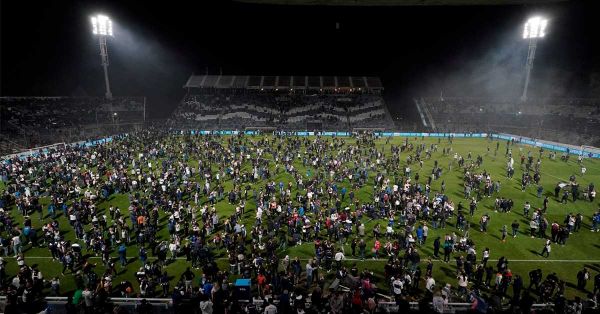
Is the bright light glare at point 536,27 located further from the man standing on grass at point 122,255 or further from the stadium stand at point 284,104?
the man standing on grass at point 122,255

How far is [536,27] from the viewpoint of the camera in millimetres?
60875

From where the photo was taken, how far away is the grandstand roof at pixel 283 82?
7588 cm

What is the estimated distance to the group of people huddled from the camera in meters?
13.2

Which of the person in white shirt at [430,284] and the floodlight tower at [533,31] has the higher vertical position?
the floodlight tower at [533,31]

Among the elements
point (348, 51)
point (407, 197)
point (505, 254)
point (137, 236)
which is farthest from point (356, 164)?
point (348, 51)

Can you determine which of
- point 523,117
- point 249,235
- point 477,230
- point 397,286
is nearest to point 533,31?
point 523,117

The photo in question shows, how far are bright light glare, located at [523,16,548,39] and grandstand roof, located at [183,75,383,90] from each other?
2768 cm

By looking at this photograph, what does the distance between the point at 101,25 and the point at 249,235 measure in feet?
186

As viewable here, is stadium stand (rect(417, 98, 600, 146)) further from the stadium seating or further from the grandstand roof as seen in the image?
the grandstand roof

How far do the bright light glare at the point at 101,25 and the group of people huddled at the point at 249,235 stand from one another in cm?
3168

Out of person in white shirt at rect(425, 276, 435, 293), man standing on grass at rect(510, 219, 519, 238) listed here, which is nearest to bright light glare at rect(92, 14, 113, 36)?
person in white shirt at rect(425, 276, 435, 293)

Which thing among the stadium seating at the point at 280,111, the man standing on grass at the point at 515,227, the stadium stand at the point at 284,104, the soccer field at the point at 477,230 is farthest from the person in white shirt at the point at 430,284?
the stadium seating at the point at 280,111

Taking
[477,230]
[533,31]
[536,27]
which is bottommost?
[477,230]

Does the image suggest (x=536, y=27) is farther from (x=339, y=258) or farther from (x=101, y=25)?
(x=101, y=25)
